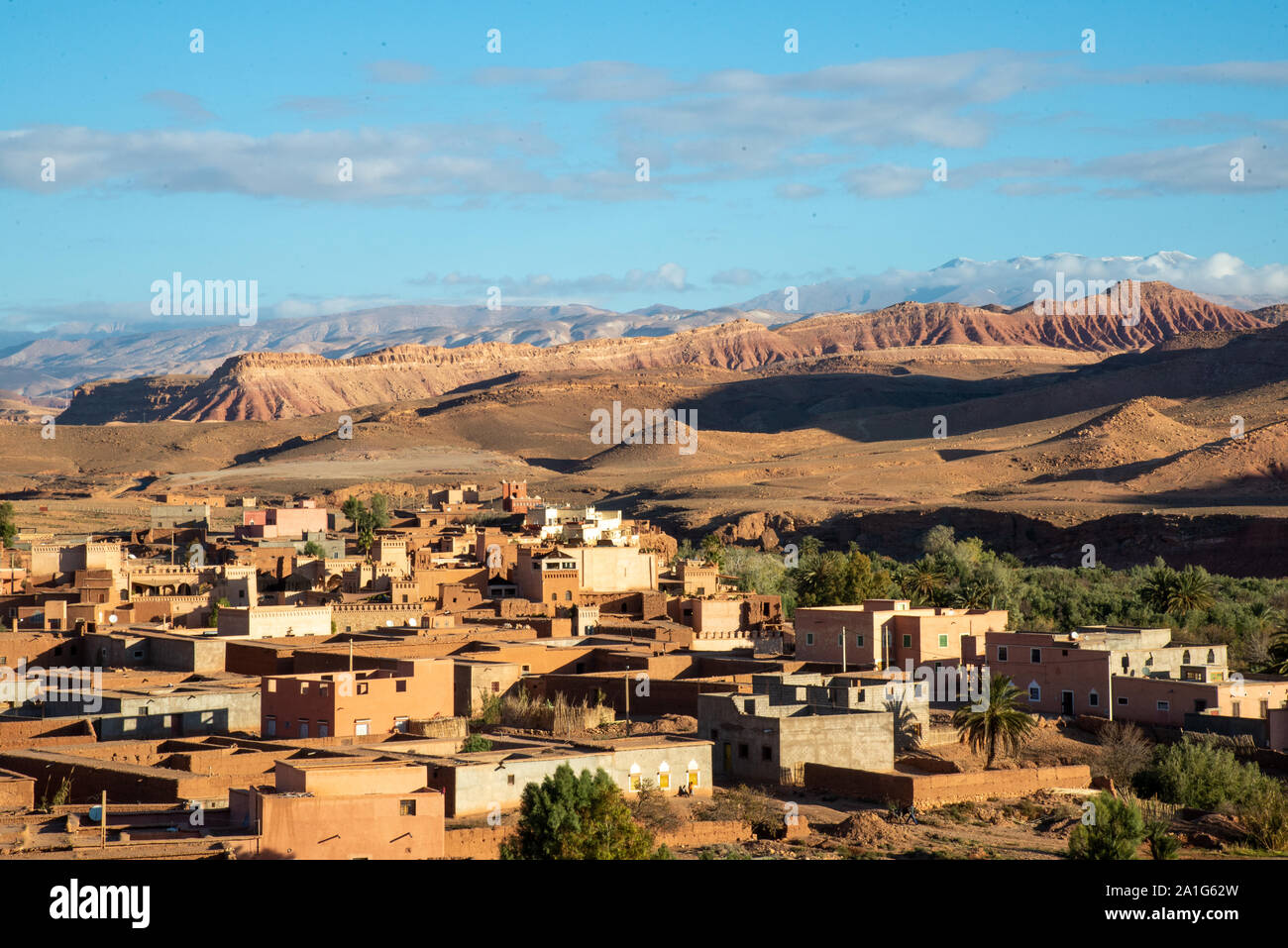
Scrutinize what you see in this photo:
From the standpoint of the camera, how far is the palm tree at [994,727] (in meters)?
31.9

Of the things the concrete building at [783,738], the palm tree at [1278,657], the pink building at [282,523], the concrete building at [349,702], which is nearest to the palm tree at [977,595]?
the palm tree at [1278,657]

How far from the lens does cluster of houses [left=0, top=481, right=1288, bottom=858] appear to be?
22.1 meters

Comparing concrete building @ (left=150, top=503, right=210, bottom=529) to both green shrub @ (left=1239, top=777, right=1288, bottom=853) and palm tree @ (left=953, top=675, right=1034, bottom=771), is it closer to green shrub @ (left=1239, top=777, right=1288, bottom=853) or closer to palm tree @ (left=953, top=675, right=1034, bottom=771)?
palm tree @ (left=953, top=675, right=1034, bottom=771)

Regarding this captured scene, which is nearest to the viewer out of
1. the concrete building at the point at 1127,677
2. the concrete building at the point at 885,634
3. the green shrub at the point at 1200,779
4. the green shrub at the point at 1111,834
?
the green shrub at the point at 1111,834

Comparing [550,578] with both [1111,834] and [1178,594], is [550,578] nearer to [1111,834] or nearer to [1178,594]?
[1178,594]

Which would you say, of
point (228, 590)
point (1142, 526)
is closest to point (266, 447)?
point (1142, 526)

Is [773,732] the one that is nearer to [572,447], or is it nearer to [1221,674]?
[1221,674]

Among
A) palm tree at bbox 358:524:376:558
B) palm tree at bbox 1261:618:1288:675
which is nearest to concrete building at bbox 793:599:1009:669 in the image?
palm tree at bbox 1261:618:1288:675

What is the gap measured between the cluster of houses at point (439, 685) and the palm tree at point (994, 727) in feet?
1.57

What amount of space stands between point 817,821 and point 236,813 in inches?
329

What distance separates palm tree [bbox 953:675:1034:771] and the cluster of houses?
478mm

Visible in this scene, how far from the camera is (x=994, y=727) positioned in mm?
32000

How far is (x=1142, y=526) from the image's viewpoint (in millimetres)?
80500
